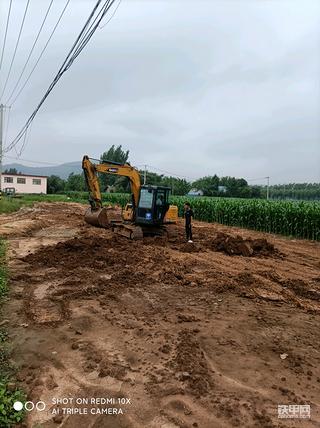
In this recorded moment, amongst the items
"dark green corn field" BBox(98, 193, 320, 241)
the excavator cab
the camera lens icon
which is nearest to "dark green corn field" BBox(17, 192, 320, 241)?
"dark green corn field" BBox(98, 193, 320, 241)

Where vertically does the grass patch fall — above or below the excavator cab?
below

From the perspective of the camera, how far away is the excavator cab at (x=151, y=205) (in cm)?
1570

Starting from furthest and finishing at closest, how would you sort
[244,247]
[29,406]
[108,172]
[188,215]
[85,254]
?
[108,172] < [188,215] < [244,247] < [85,254] < [29,406]

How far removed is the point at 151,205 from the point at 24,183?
76.5m

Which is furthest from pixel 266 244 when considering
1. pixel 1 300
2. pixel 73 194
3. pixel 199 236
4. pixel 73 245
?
pixel 73 194

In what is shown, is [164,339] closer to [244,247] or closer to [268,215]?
[244,247]

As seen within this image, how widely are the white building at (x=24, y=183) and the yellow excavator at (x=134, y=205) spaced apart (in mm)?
73659

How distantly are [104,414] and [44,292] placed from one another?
4.90m

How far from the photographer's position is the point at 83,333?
6391mm

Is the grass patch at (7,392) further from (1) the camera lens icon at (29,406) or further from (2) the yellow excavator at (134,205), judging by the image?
(2) the yellow excavator at (134,205)

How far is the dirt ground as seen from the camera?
435 centimetres

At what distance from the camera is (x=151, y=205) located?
15680mm

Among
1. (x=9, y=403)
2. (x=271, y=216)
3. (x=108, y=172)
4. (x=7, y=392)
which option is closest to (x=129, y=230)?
(x=108, y=172)

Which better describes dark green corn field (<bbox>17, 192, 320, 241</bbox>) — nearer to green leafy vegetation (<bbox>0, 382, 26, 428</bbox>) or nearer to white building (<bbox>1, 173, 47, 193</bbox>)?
green leafy vegetation (<bbox>0, 382, 26, 428</bbox>)
